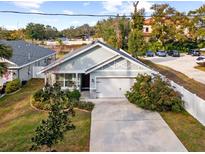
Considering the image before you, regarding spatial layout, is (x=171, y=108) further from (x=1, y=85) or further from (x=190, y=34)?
(x=190, y=34)

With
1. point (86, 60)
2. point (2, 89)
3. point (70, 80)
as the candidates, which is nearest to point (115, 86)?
point (86, 60)

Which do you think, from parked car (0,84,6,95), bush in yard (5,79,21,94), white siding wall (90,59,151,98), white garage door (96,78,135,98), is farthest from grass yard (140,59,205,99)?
parked car (0,84,6,95)

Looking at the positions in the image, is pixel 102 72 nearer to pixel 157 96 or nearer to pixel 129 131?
pixel 157 96

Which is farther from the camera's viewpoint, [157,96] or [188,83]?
[188,83]

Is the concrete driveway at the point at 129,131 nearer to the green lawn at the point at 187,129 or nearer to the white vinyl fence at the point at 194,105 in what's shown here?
the green lawn at the point at 187,129

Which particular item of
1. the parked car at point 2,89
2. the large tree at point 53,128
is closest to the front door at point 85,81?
the parked car at point 2,89

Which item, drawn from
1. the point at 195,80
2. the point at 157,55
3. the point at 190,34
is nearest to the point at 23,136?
the point at 195,80

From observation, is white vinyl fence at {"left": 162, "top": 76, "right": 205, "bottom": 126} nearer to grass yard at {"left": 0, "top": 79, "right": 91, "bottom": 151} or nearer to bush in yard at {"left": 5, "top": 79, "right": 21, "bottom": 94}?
grass yard at {"left": 0, "top": 79, "right": 91, "bottom": 151}
